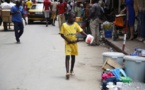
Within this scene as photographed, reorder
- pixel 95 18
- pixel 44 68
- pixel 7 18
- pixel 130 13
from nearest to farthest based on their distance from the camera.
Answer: pixel 44 68
pixel 130 13
pixel 95 18
pixel 7 18

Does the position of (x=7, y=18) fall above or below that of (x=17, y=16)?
below

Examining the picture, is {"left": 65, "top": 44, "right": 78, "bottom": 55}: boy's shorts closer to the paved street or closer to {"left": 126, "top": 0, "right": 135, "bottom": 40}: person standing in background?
the paved street

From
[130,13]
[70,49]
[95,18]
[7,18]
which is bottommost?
[7,18]

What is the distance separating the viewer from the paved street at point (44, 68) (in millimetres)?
7727

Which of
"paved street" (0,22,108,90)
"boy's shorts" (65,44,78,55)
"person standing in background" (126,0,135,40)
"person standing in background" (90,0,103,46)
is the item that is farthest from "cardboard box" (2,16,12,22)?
"boy's shorts" (65,44,78,55)

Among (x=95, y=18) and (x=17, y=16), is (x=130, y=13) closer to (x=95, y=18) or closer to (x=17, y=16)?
(x=95, y=18)

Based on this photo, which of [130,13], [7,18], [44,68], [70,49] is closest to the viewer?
[70,49]

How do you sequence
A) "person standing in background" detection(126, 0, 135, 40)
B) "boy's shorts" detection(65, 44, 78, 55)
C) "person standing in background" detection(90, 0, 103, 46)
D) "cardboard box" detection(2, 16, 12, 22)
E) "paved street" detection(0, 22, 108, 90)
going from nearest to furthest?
"paved street" detection(0, 22, 108, 90) → "boy's shorts" detection(65, 44, 78, 55) → "person standing in background" detection(126, 0, 135, 40) → "person standing in background" detection(90, 0, 103, 46) → "cardboard box" detection(2, 16, 12, 22)

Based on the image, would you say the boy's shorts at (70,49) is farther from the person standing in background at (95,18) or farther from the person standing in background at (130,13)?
the person standing in background at (95,18)

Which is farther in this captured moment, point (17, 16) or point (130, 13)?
point (17, 16)

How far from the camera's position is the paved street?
25.3 feet

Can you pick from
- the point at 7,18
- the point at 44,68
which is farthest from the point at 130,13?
the point at 7,18

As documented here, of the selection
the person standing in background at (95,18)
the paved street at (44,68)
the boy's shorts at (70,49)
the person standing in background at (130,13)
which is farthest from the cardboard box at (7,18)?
the boy's shorts at (70,49)

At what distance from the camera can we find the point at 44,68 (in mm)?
9578
